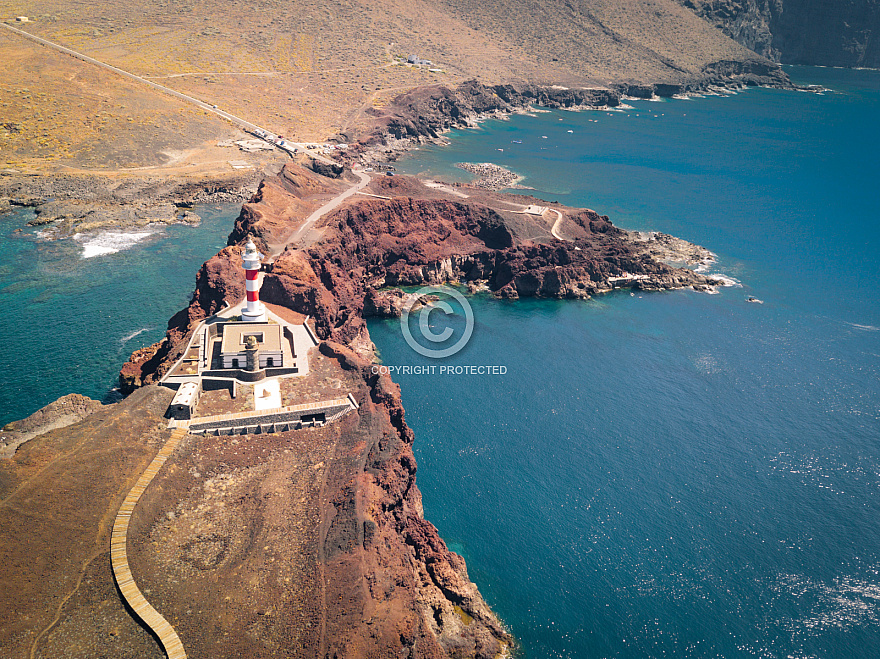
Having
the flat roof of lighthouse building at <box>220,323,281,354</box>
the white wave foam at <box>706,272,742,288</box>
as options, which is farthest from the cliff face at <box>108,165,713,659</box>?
the white wave foam at <box>706,272,742,288</box>

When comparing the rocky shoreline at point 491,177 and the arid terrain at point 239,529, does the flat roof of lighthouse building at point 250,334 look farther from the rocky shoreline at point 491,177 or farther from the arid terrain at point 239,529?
the rocky shoreline at point 491,177

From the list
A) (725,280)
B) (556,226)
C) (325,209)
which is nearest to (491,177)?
(556,226)

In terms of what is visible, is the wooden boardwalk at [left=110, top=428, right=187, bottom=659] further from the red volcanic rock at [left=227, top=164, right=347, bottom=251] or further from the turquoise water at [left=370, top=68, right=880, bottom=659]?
the red volcanic rock at [left=227, top=164, right=347, bottom=251]

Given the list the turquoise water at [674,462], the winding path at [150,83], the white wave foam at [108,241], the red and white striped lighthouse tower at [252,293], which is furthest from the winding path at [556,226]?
the winding path at [150,83]

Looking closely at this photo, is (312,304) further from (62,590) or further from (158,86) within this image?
(158,86)

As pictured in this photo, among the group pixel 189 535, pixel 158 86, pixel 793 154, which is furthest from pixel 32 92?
pixel 793 154

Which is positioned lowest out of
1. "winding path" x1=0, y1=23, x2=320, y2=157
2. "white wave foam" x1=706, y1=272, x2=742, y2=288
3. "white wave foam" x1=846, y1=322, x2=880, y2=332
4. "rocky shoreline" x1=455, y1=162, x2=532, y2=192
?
"white wave foam" x1=846, y1=322, x2=880, y2=332
